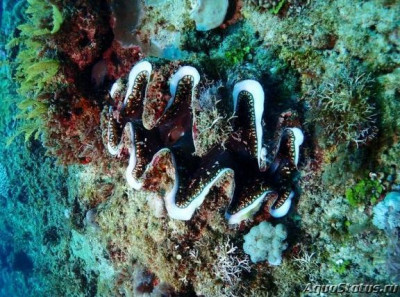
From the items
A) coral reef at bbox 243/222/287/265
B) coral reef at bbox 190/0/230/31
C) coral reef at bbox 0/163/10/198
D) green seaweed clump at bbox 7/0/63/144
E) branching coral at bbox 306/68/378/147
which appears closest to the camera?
branching coral at bbox 306/68/378/147

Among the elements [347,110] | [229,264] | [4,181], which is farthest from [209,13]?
[4,181]

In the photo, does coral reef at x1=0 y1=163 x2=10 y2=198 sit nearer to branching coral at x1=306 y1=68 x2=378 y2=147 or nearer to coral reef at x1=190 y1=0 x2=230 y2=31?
coral reef at x1=190 y1=0 x2=230 y2=31

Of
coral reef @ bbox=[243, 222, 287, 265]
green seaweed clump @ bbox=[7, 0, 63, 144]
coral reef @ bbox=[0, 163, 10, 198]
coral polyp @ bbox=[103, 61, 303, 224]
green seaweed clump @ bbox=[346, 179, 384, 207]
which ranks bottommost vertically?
coral reef @ bbox=[0, 163, 10, 198]

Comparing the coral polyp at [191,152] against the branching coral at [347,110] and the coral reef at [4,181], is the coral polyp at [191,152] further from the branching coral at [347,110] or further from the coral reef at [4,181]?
the coral reef at [4,181]

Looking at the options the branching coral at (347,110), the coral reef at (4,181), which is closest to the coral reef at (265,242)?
the branching coral at (347,110)

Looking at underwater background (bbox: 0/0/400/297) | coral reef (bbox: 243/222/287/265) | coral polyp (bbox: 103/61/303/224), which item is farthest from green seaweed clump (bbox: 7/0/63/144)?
coral reef (bbox: 243/222/287/265)

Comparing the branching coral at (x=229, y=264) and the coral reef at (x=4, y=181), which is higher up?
the branching coral at (x=229, y=264)
